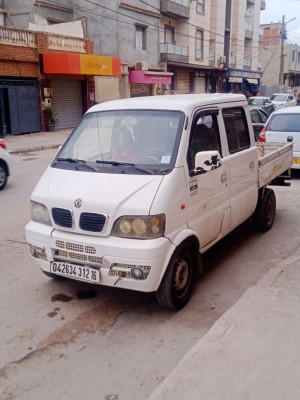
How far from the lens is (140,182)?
12.2 feet

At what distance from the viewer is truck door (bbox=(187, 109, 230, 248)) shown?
4066 millimetres

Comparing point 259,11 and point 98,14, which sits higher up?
point 259,11

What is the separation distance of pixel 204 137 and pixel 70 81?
20879 mm

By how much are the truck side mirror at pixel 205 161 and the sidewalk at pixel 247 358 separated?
4.26ft

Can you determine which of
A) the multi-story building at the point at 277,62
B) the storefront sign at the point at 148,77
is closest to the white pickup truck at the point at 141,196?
the storefront sign at the point at 148,77

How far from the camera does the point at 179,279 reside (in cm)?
397

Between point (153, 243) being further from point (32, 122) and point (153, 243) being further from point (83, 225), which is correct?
point (32, 122)

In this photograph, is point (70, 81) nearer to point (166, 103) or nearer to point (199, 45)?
point (199, 45)

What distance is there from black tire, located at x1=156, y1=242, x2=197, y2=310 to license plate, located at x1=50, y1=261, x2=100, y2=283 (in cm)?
60

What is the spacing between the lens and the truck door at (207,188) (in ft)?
13.3

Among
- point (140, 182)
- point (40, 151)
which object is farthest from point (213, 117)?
point (40, 151)

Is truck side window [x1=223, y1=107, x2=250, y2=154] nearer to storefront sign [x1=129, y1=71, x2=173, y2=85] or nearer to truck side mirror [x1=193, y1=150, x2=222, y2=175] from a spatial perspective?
truck side mirror [x1=193, y1=150, x2=222, y2=175]

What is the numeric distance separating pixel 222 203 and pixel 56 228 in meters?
1.85

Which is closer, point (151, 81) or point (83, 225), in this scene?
point (83, 225)
